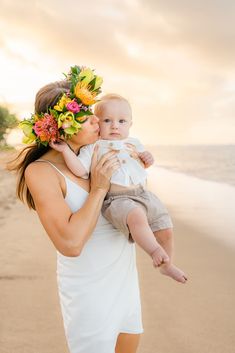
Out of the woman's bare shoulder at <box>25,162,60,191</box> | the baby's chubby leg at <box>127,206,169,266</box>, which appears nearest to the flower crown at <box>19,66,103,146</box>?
the woman's bare shoulder at <box>25,162,60,191</box>

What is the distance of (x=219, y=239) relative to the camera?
8852mm

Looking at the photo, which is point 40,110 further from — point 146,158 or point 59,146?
point 146,158

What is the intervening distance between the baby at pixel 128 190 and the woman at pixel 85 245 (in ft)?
0.24

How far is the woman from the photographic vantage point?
7.66ft

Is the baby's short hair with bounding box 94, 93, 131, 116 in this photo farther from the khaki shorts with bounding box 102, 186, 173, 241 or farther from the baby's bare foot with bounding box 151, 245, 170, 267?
the baby's bare foot with bounding box 151, 245, 170, 267

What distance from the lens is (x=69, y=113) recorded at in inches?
97.2

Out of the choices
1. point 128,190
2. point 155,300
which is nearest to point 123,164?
point 128,190

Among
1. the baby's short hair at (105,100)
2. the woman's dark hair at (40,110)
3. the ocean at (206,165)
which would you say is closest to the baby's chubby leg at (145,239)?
the woman's dark hair at (40,110)

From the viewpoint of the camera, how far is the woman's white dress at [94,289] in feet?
8.29

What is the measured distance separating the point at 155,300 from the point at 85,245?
3593 mm

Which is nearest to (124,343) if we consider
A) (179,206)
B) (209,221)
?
Result: (209,221)

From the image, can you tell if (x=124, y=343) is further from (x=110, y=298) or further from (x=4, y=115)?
(x=4, y=115)

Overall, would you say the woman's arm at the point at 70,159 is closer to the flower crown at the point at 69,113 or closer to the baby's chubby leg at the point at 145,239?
the flower crown at the point at 69,113

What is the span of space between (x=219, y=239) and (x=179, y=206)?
13.2 ft
